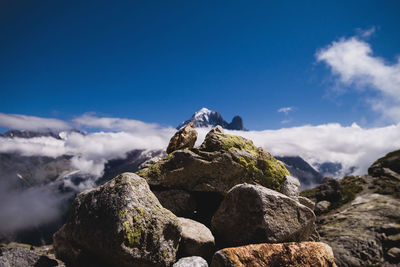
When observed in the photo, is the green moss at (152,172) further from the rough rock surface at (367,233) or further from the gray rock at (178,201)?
the rough rock surface at (367,233)

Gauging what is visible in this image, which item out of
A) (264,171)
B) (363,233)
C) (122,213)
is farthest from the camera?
(363,233)

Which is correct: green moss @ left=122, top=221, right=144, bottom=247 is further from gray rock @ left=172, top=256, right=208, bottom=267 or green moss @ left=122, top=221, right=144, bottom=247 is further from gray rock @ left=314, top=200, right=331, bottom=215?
gray rock @ left=314, top=200, right=331, bottom=215

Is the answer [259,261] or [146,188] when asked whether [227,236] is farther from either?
[146,188]

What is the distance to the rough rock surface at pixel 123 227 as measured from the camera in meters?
9.27

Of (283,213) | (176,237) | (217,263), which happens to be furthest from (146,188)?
(283,213)

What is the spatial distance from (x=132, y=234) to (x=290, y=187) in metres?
12.4

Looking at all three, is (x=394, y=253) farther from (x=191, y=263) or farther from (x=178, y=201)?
(x=191, y=263)

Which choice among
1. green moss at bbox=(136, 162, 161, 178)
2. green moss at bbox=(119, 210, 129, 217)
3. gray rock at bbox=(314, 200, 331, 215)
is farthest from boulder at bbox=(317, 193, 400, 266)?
green moss at bbox=(119, 210, 129, 217)

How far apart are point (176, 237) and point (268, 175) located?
9.58 m

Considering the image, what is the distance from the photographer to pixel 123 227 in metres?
9.27

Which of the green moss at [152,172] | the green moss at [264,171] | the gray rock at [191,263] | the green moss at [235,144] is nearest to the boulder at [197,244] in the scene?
the gray rock at [191,263]

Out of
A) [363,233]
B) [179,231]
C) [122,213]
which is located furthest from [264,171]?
[363,233]

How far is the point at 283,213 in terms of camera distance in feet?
37.9

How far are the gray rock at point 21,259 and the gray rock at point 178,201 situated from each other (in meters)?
7.11
